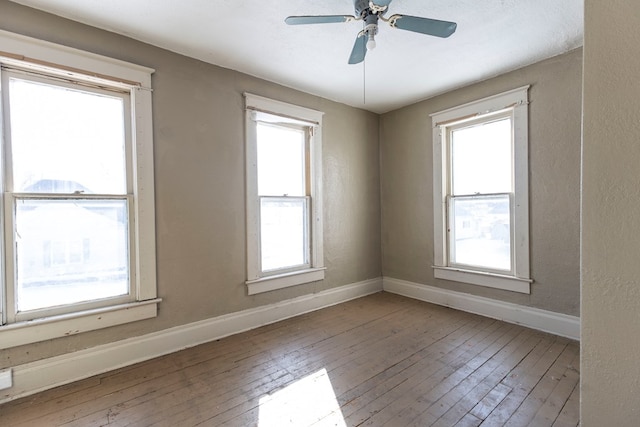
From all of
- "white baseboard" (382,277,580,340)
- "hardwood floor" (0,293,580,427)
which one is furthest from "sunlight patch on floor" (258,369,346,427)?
"white baseboard" (382,277,580,340)

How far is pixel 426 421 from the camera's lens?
1.70m

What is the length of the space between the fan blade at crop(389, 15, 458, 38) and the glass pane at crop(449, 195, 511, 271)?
6.69 ft

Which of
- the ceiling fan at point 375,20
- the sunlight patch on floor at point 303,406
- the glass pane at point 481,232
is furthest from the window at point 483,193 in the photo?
the sunlight patch on floor at point 303,406

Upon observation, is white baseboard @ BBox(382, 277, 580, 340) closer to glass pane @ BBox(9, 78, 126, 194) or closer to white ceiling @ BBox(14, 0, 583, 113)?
white ceiling @ BBox(14, 0, 583, 113)

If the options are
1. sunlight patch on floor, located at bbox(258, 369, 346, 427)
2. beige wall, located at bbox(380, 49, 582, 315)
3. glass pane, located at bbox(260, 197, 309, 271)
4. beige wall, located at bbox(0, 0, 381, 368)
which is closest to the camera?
sunlight patch on floor, located at bbox(258, 369, 346, 427)

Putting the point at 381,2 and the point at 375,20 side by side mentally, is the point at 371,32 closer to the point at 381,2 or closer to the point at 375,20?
the point at 375,20

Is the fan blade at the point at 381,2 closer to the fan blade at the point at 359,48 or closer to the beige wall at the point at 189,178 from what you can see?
the fan blade at the point at 359,48

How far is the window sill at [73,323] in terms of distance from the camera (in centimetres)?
194

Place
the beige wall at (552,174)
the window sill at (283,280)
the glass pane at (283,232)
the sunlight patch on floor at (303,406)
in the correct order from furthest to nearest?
the glass pane at (283,232), the window sill at (283,280), the beige wall at (552,174), the sunlight patch on floor at (303,406)

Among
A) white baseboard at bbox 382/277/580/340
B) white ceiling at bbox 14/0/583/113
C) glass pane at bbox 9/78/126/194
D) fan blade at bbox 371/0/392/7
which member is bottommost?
white baseboard at bbox 382/277/580/340


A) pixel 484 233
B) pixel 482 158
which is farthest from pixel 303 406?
pixel 482 158

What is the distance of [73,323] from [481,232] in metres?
3.99

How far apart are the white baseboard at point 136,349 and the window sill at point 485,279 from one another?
1691mm

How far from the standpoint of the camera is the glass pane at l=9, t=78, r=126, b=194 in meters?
2.03
